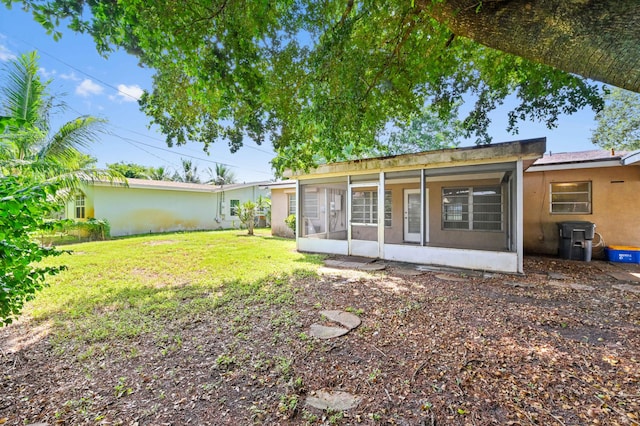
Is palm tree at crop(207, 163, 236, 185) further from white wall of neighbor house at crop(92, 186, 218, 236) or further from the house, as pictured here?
white wall of neighbor house at crop(92, 186, 218, 236)

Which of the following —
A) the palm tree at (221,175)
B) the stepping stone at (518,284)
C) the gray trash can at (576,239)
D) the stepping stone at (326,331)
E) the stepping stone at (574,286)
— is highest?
the palm tree at (221,175)

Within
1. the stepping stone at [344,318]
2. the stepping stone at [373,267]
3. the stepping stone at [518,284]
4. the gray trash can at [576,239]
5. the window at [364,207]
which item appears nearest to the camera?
the stepping stone at [344,318]

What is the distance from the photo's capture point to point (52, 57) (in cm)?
952

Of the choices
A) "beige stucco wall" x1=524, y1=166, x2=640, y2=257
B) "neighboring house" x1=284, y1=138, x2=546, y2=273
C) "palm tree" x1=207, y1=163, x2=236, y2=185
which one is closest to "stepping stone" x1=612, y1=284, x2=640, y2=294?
"neighboring house" x1=284, y1=138, x2=546, y2=273

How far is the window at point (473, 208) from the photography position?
27.9 ft

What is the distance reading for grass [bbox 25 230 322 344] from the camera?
12.9ft

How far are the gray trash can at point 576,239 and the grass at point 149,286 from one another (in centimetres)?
734

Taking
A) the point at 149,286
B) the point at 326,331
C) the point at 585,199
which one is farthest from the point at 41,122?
the point at 585,199

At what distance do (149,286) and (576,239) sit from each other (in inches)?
440

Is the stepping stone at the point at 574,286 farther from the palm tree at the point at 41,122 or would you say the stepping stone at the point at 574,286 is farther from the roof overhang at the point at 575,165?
the palm tree at the point at 41,122

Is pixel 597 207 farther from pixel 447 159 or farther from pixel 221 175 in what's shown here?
pixel 221 175

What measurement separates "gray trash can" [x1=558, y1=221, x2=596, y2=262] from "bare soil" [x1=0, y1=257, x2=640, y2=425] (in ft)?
13.2

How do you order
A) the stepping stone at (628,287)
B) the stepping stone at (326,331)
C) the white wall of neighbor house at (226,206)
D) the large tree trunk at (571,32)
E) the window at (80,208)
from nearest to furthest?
the large tree trunk at (571,32)
the stepping stone at (326,331)
the stepping stone at (628,287)
the window at (80,208)
the white wall of neighbor house at (226,206)

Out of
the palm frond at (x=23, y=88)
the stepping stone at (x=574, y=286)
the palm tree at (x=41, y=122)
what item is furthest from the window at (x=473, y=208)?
the palm frond at (x=23, y=88)
